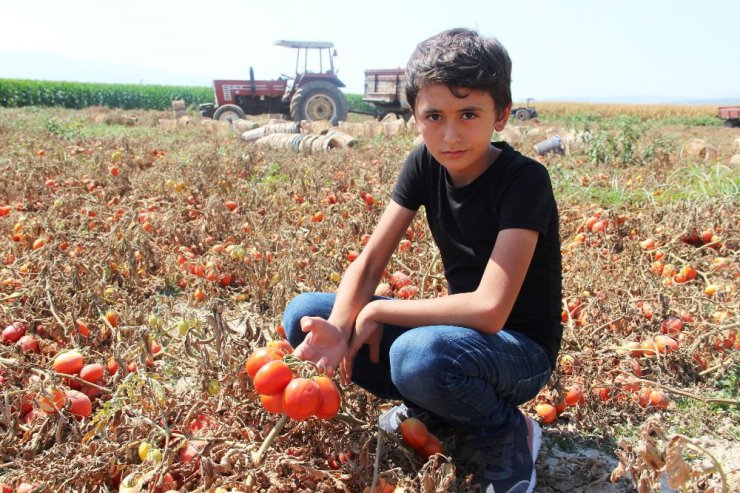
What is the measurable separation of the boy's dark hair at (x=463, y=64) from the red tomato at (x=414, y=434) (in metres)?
1.00

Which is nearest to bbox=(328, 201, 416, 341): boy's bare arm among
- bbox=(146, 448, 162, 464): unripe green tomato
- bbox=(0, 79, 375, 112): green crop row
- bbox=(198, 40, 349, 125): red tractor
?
bbox=(146, 448, 162, 464): unripe green tomato

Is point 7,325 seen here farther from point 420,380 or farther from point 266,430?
point 420,380

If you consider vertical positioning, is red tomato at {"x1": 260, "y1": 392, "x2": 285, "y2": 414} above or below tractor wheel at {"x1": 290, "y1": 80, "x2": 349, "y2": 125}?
below

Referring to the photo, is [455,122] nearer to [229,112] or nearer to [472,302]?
[472,302]

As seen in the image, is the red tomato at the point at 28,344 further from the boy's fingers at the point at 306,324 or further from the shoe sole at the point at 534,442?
the shoe sole at the point at 534,442

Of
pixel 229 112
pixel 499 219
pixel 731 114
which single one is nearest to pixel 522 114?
pixel 731 114

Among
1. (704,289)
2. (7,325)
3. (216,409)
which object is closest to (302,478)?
(216,409)

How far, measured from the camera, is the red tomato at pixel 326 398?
1.55 metres

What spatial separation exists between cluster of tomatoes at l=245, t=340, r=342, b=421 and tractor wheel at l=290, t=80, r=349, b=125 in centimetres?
1439

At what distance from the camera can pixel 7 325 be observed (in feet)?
8.52

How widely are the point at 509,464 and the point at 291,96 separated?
16.2m

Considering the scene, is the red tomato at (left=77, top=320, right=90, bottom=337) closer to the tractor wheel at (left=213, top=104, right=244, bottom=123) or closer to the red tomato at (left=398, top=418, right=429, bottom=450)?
the red tomato at (left=398, top=418, right=429, bottom=450)

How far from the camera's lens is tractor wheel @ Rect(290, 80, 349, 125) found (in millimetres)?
15617

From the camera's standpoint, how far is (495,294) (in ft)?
5.51
